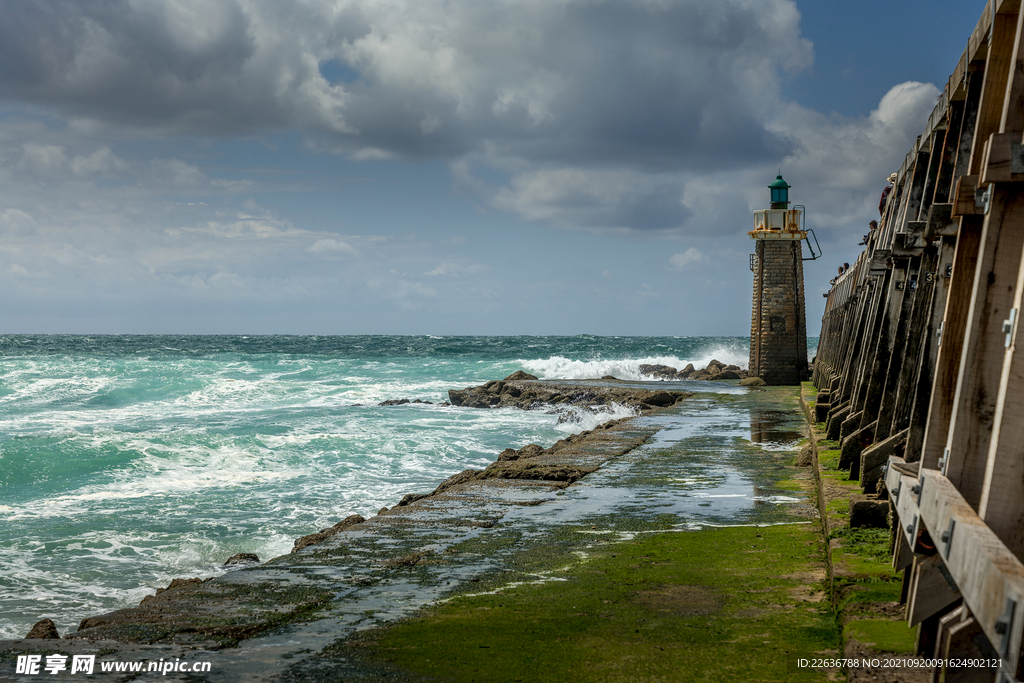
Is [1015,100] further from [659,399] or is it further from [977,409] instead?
[659,399]

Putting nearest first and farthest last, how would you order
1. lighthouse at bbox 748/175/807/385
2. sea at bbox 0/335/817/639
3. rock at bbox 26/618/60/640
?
rock at bbox 26/618/60/640 < sea at bbox 0/335/817/639 < lighthouse at bbox 748/175/807/385

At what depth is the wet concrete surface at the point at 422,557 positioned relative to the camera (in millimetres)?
3797

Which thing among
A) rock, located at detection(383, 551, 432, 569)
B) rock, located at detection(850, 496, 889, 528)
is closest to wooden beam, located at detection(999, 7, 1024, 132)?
rock, located at detection(850, 496, 889, 528)

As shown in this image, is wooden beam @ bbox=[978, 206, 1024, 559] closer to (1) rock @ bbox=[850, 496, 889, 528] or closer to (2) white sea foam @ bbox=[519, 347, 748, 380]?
(1) rock @ bbox=[850, 496, 889, 528]

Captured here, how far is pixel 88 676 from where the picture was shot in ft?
11.3

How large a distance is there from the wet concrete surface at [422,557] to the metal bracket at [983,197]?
9.72ft

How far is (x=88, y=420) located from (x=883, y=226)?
795 inches

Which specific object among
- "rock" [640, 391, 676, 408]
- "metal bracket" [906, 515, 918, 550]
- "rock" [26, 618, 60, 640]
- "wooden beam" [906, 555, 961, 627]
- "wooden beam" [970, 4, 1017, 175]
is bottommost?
"rock" [26, 618, 60, 640]

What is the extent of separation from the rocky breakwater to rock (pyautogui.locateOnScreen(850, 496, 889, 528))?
14.6m

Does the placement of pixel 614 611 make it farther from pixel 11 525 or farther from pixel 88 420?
pixel 88 420

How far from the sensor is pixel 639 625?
396 cm

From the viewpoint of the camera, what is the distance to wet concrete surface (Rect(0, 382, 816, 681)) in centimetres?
380

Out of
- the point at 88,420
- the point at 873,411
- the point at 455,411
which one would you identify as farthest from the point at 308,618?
the point at 88,420

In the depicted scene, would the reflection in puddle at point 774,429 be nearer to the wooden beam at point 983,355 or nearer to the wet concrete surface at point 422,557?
the wet concrete surface at point 422,557
